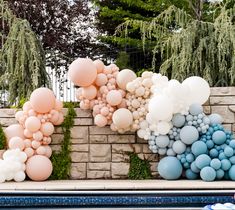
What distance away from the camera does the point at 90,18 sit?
51.3ft

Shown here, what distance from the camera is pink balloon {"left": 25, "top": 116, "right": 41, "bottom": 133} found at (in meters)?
6.38

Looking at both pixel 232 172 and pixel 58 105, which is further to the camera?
pixel 58 105

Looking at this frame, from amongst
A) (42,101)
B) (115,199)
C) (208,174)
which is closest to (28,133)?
(42,101)

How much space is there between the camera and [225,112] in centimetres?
682

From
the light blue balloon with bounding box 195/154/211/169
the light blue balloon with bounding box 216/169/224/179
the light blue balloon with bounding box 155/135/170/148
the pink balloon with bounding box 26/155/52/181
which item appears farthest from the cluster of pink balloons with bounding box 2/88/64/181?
the light blue balloon with bounding box 216/169/224/179

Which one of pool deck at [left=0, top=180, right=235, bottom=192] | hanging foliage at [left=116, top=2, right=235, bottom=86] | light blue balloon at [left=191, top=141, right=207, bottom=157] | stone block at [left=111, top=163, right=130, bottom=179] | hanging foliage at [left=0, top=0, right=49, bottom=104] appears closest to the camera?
pool deck at [left=0, top=180, right=235, bottom=192]

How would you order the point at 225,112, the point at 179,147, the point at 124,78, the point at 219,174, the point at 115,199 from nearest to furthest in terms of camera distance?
1. the point at 115,199
2. the point at 219,174
3. the point at 179,147
4. the point at 124,78
5. the point at 225,112

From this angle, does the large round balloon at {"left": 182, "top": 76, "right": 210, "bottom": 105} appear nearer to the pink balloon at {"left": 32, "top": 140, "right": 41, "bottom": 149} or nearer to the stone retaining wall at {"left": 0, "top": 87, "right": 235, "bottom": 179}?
the stone retaining wall at {"left": 0, "top": 87, "right": 235, "bottom": 179}

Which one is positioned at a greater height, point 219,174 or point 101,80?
point 101,80

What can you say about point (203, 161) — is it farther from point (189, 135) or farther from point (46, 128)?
point (46, 128)

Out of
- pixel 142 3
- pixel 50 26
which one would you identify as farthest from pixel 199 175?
pixel 50 26

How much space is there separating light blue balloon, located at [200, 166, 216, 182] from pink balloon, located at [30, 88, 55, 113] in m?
2.15

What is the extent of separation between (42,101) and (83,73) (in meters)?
0.65

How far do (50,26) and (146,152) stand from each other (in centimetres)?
914
